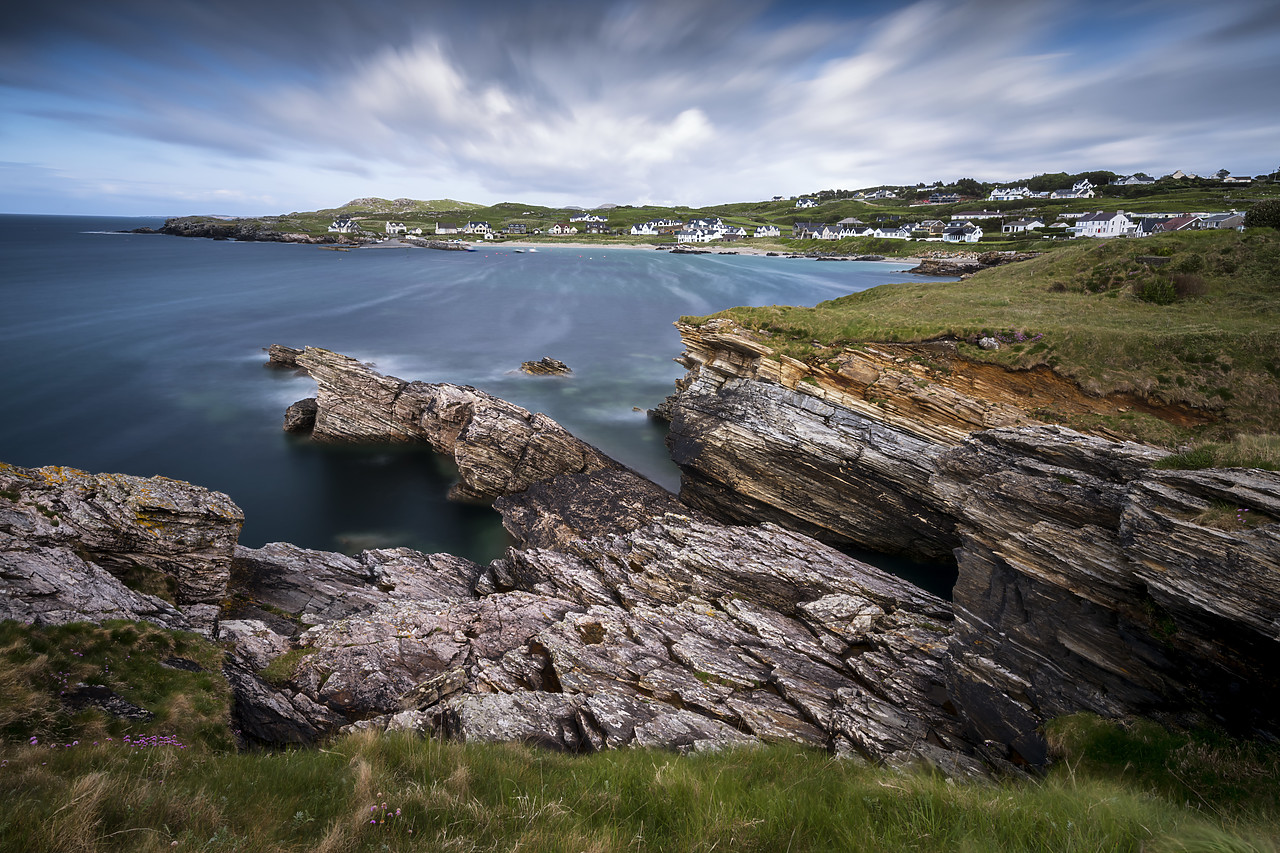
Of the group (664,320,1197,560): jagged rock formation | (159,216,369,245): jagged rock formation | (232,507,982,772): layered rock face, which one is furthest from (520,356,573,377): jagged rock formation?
(159,216,369,245): jagged rock formation

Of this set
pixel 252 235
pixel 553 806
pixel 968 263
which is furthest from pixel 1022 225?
pixel 252 235

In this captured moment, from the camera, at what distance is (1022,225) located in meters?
132

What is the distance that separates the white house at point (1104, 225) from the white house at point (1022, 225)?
12.1 m

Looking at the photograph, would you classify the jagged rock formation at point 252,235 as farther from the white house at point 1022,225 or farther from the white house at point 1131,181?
the white house at point 1131,181

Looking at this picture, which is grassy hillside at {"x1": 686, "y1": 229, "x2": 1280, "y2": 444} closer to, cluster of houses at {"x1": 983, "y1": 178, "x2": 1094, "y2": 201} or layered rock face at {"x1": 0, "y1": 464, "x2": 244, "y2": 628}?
layered rock face at {"x1": 0, "y1": 464, "x2": 244, "y2": 628}

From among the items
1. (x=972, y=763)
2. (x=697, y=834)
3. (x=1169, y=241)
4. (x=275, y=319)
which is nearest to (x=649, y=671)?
(x=972, y=763)

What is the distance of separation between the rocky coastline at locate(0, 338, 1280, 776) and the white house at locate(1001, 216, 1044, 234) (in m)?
145

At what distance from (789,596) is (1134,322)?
68.5 ft

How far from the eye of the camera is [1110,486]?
39.7 feet

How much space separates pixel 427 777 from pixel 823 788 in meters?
4.90

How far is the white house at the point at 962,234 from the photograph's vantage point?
5167 inches

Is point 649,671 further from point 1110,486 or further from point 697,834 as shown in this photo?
point 1110,486

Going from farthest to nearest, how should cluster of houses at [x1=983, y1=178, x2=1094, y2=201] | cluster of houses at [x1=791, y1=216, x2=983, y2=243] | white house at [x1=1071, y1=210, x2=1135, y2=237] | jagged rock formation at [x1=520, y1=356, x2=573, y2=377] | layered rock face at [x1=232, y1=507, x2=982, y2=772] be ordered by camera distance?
cluster of houses at [x1=983, y1=178, x2=1094, y2=201] < cluster of houses at [x1=791, y1=216, x2=983, y2=243] < white house at [x1=1071, y1=210, x2=1135, y2=237] < jagged rock formation at [x1=520, y1=356, x2=573, y2=377] < layered rock face at [x1=232, y1=507, x2=982, y2=772]

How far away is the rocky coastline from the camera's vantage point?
9.71 meters
